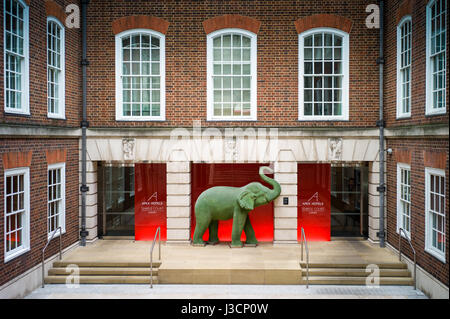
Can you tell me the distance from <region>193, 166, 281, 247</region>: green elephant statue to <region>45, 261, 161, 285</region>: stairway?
6.93ft

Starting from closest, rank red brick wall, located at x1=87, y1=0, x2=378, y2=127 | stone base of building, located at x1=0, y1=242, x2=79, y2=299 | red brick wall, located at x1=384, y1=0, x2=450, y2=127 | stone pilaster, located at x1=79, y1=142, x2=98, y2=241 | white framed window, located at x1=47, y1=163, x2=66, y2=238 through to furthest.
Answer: stone base of building, located at x1=0, y1=242, x2=79, y2=299 → red brick wall, located at x1=384, y1=0, x2=450, y2=127 → white framed window, located at x1=47, y1=163, x2=66, y2=238 → red brick wall, located at x1=87, y1=0, x2=378, y2=127 → stone pilaster, located at x1=79, y1=142, x2=98, y2=241

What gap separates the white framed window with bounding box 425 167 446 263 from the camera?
31.4 ft

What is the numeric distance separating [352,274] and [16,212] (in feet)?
27.4

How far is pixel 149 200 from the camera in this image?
1386 cm

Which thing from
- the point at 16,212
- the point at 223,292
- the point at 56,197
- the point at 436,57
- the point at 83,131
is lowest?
the point at 223,292

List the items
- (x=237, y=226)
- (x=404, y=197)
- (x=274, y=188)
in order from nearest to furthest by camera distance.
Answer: (x=404, y=197) < (x=237, y=226) < (x=274, y=188)

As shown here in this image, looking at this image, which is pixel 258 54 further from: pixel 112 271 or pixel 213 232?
pixel 112 271

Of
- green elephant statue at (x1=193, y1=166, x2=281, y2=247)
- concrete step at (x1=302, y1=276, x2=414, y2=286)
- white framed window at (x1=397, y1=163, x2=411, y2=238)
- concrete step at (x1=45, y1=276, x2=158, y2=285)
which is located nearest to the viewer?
concrete step at (x1=302, y1=276, x2=414, y2=286)

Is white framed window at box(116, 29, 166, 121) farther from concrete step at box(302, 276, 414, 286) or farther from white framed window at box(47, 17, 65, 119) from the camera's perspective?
concrete step at box(302, 276, 414, 286)

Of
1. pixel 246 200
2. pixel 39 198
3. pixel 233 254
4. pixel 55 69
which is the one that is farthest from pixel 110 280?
pixel 55 69

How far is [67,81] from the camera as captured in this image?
12656mm

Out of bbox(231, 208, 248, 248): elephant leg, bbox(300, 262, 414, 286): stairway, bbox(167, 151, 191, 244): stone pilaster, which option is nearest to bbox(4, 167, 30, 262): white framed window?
bbox(167, 151, 191, 244): stone pilaster

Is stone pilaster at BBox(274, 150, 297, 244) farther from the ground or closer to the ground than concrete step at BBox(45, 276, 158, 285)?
farther from the ground

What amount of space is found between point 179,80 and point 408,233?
8.06m
